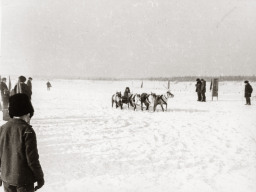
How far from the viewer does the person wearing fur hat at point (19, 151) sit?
2.85 meters

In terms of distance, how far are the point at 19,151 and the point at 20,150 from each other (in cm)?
1

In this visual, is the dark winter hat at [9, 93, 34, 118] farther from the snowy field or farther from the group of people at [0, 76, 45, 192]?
the snowy field

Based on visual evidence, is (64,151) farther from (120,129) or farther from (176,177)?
(120,129)

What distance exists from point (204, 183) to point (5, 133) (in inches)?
132

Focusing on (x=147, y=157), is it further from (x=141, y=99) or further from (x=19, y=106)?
(x=141, y=99)

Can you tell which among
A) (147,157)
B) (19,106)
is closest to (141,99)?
(147,157)

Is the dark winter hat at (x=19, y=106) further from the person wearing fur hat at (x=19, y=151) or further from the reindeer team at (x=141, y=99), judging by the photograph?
the reindeer team at (x=141, y=99)

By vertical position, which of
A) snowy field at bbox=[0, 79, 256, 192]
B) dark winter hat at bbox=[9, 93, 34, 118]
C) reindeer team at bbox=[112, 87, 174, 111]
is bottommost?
snowy field at bbox=[0, 79, 256, 192]

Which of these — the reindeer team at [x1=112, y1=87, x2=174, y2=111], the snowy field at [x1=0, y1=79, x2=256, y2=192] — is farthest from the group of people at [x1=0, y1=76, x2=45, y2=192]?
the reindeer team at [x1=112, y1=87, x2=174, y2=111]

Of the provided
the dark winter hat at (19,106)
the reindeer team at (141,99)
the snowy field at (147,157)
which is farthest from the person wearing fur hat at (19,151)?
the reindeer team at (141,99)

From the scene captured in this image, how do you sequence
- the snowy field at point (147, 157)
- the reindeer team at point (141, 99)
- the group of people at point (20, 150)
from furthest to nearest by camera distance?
the reindeer team at point (141, 99)
the snowy field at point (147, 157)
the group of people at point (20, 150)

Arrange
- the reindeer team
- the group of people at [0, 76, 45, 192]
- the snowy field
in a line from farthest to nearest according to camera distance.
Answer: the reindeer team → the snowy field → the group of people at [0, 76, 45, 192]

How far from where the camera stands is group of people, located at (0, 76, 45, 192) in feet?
9.34

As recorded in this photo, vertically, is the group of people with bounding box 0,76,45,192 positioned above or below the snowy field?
above
